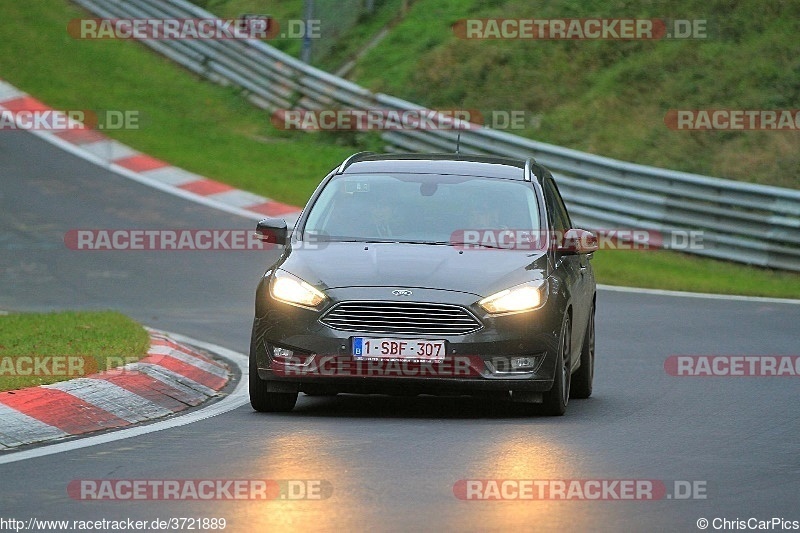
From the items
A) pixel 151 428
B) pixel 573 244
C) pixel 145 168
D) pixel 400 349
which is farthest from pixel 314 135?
Result: pixel 151 428

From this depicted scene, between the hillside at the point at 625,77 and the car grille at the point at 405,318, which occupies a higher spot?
the hillside at the point at 625,77

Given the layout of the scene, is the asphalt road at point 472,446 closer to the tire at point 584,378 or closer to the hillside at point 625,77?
the tire at point 584,378

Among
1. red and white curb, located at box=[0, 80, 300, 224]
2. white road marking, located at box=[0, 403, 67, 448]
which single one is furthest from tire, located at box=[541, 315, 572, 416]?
red and white curb, located at box=[0, 80, 300, 224]

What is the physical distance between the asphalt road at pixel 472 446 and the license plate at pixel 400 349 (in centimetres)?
39

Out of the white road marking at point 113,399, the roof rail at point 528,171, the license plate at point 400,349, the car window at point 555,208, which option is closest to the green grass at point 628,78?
the car window at point 555,208

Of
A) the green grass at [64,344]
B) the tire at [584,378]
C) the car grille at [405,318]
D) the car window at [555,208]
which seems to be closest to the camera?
the car grille at [405,318]

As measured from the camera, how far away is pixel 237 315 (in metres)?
16.1

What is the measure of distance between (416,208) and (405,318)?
1.41m

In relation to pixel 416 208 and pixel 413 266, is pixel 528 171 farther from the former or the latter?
pixel 413 266

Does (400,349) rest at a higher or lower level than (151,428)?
higher

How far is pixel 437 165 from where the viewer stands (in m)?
11.8

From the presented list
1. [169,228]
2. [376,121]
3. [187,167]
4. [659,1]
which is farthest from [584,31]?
[169,228]

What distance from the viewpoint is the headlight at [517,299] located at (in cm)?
1017

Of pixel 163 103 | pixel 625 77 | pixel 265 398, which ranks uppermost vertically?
pixel 625 77
